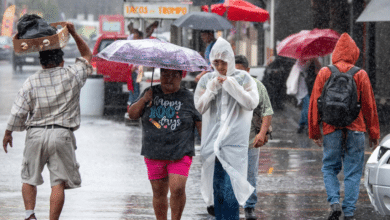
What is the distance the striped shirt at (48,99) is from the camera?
18.3 feet

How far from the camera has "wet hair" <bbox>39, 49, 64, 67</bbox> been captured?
5613 mm

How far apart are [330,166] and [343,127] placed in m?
0.42

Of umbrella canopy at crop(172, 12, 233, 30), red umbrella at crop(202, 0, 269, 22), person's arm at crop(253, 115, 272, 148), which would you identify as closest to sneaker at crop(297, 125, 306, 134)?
red umbrella at crop(202, 0, 269, 22)

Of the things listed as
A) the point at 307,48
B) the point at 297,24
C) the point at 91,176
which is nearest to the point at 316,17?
the point at 297,24

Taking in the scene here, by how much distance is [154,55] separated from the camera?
545 cm

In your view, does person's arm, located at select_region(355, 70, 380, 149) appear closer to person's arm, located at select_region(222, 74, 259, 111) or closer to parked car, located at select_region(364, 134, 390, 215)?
parked car, located at select_region(364, 134, 390, 215)

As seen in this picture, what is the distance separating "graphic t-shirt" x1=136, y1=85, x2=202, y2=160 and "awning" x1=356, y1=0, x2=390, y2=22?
5001 mm

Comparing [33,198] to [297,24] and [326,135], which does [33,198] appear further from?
[297,24]

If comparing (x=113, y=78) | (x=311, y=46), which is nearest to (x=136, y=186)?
(x=311, y=46)

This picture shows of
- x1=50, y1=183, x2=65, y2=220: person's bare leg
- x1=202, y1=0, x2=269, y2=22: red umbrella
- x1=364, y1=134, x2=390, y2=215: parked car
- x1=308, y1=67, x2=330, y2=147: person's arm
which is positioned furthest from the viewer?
x1=202, y1=0, x2=269, y2=22: red umbrella

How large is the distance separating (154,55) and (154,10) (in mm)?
10151

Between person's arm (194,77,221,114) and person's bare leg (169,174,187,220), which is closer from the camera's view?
person's arm (194,77,221,114)

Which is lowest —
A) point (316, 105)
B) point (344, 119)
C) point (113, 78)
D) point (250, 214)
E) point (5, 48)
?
point (5, 48)

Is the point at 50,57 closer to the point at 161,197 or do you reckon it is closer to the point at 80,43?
the point at 80,43
